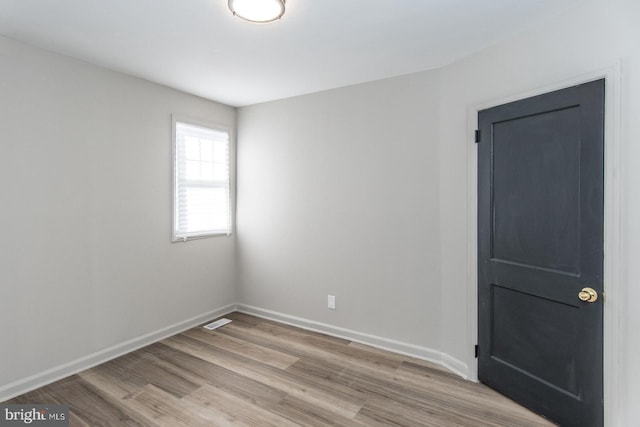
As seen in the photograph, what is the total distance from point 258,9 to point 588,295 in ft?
8.00

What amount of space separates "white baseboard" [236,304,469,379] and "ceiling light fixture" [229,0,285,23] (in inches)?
108

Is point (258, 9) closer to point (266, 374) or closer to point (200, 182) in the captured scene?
point (200, 182)

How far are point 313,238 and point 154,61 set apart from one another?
2130 mm

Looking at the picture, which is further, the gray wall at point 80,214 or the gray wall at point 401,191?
the gray wall at point 80,214

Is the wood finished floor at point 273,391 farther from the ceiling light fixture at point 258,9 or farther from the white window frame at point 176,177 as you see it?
the ceiling light fixture at point 258,9

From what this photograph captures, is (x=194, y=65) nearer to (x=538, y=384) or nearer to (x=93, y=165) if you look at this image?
(x=93, y=165)

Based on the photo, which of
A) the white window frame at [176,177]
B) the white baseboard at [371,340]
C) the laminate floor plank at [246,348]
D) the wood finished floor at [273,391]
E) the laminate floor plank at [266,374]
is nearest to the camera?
the wood finished floor at [273,391]

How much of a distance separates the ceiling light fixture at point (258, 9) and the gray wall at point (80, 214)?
5.39 ft

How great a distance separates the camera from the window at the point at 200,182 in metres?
3.39

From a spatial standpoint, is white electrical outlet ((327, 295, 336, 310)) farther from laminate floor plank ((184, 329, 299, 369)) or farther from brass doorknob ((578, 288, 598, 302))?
brass doorknob ((578, 288, 598, 302))

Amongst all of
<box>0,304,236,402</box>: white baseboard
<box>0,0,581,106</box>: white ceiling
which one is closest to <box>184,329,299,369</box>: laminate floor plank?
<box>0,304,236,402</box>: white baseboard

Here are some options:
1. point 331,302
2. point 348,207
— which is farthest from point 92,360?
point 348,207

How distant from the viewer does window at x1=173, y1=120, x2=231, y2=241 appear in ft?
11.1

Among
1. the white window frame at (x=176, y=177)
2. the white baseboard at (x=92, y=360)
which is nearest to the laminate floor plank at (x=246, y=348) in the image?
the white baseboard at (x=92, y=360)
